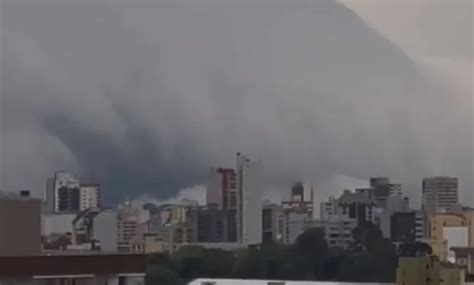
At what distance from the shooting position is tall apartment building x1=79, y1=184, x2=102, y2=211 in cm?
1332

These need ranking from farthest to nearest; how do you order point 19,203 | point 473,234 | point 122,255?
point 473,234 → point 19,203 → point 122,255

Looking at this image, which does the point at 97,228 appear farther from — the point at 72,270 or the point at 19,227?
the point at 72,270

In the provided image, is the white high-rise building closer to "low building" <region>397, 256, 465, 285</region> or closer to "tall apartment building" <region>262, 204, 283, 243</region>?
"tall apartment building" <region>262, 204, 283, 243</region>

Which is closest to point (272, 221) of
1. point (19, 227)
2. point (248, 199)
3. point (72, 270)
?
point (248, 199)

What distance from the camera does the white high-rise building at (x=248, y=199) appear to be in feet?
48.0

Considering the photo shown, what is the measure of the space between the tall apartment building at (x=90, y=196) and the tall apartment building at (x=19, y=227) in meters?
9.21

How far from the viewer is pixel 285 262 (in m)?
11.1

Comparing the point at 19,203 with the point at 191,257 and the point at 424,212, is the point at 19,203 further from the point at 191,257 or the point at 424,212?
the point at 424,212

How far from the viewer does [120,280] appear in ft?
11.0

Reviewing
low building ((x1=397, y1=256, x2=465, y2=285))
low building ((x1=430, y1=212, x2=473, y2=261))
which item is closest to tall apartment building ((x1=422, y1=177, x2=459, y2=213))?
low building ((x1=430, y1=212, x2=473, y2=261))

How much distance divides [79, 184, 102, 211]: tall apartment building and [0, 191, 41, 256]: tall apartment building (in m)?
9.21

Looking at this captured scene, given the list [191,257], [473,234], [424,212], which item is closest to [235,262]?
[191,257]

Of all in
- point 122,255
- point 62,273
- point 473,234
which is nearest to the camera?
point 62,273

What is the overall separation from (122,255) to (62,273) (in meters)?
0.28
